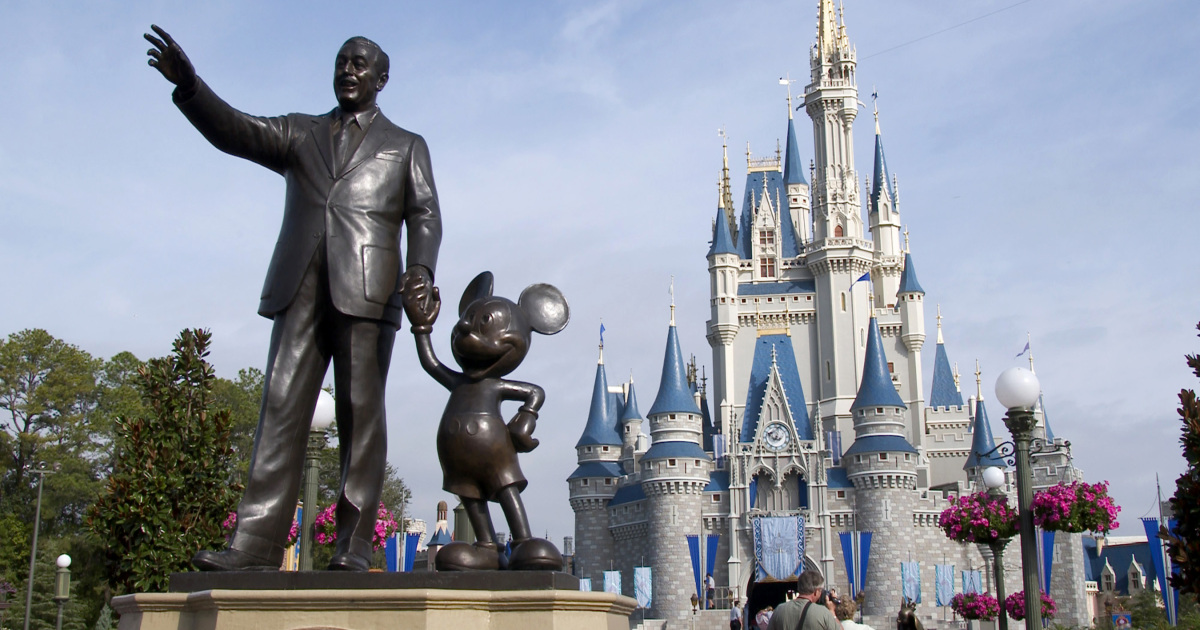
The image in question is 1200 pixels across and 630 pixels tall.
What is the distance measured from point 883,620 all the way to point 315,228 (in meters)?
44.7

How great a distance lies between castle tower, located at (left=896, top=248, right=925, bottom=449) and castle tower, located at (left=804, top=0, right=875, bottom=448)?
207cm

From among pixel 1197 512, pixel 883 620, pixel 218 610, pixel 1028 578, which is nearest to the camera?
pixel 218 610

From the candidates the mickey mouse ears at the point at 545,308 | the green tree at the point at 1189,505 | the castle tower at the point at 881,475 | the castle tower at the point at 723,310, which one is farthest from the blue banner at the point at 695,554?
the mickey mouse ears at the point at 545,308

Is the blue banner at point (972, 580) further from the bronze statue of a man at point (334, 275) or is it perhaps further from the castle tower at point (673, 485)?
the bronze statue of a man at point (334, 275)

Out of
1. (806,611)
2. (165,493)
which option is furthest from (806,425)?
(806,611)

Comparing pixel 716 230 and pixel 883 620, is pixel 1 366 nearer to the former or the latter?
pixel 883 620

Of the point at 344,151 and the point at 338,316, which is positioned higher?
the point at 344,151

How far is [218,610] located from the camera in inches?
182

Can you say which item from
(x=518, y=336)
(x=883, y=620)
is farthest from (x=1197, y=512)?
(x=883, y=620)

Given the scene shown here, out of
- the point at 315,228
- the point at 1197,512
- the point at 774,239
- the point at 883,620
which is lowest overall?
the point at 883,620

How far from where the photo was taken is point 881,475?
50031 millimetres

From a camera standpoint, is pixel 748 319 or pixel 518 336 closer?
pixel 518 336

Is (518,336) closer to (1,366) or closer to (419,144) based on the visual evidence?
(419,144)

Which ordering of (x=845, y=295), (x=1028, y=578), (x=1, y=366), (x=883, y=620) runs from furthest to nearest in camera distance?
(x=845, y=295) < (x=883, y=620) < (x=1, y=366) < (x=1028, y=578)
